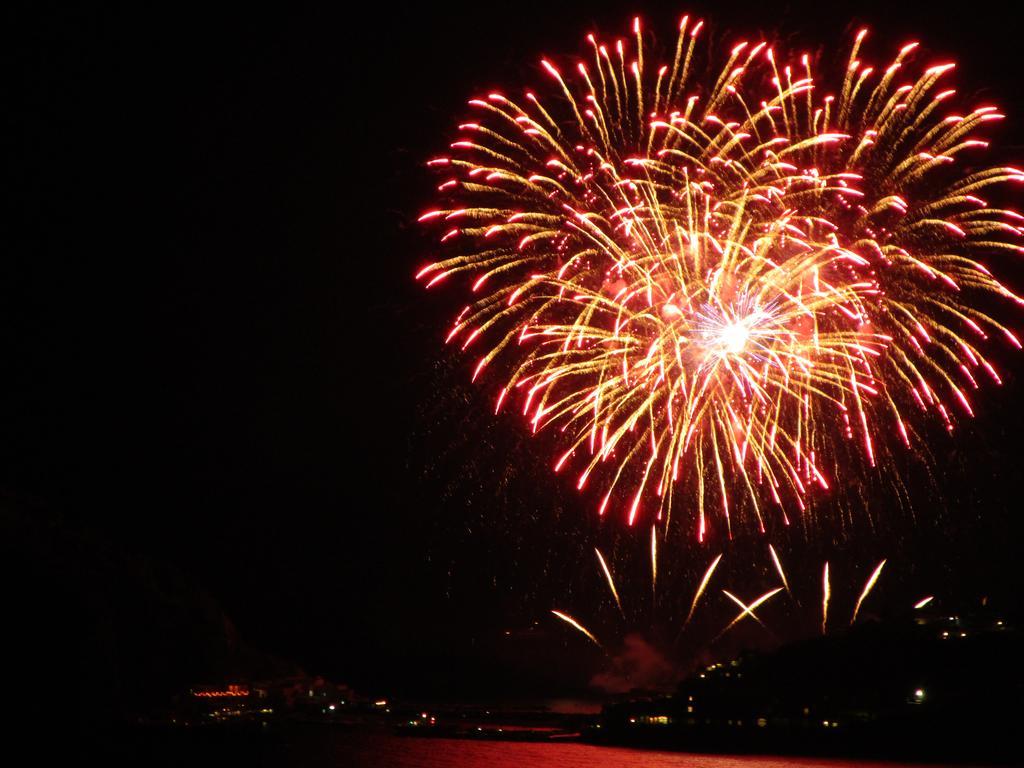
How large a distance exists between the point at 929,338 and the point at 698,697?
54.8ft

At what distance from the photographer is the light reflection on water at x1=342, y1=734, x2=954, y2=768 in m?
21.8

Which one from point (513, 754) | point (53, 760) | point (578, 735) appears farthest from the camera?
point (578, 735)

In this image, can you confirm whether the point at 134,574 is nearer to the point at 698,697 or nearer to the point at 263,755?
the point at 263,755

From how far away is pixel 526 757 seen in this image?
23812 millimetres

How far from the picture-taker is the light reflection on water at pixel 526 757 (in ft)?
71.4

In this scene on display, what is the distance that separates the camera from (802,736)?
24.9 metres

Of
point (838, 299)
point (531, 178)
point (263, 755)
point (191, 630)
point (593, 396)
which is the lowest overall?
point (263, 755)

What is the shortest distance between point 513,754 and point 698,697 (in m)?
7.54

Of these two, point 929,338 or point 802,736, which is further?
point 802,736

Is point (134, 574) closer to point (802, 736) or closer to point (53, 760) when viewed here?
point (53, 760)

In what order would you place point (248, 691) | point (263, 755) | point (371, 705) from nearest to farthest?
point (263, 755) → point (248, 691) → point (371, 705)

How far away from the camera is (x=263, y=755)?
22.6 metres

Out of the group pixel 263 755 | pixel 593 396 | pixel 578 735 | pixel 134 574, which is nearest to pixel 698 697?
pixel 578 735

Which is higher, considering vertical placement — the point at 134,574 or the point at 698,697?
the point at 134,574
